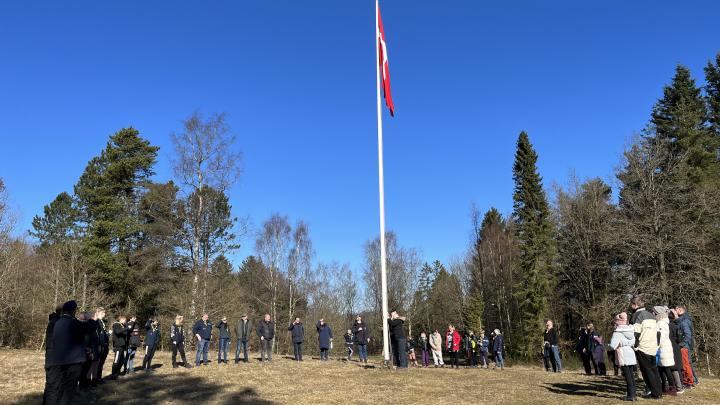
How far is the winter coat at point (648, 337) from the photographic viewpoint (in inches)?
369

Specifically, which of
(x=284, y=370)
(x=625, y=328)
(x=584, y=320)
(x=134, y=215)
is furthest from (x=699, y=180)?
(x=134, y=215)

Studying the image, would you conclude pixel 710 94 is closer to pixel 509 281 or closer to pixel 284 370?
pixel 509 281

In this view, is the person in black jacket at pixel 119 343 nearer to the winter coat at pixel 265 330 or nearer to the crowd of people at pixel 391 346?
the crowd of people at pixel 391 346

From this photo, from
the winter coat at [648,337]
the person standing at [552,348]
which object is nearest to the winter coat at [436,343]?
the person standing at [552,348]

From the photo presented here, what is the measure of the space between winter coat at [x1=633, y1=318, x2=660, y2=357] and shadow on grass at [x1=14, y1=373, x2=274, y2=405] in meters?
7.72

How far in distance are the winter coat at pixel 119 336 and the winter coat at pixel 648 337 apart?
44.5ft

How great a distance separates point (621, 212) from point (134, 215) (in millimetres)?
33287

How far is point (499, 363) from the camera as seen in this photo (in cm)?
2061

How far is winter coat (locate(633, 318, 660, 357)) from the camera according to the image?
9.38 m

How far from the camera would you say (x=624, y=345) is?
9531 millimetres

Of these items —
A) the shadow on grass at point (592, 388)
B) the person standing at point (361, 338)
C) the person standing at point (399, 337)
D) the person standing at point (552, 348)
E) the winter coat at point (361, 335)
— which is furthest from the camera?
the winter coat at point (361, 335)

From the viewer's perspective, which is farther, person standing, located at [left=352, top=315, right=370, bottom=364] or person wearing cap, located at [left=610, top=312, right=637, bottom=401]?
person standing, located at [left=352, top=315, right=370, bottom=364]

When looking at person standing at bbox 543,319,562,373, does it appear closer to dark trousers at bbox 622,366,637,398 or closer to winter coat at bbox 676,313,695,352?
winter coat at bbox 676,313,695,352

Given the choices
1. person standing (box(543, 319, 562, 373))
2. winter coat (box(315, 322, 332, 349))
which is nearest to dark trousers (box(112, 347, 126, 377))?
winter coat (box(315, 322, 332, 349))
